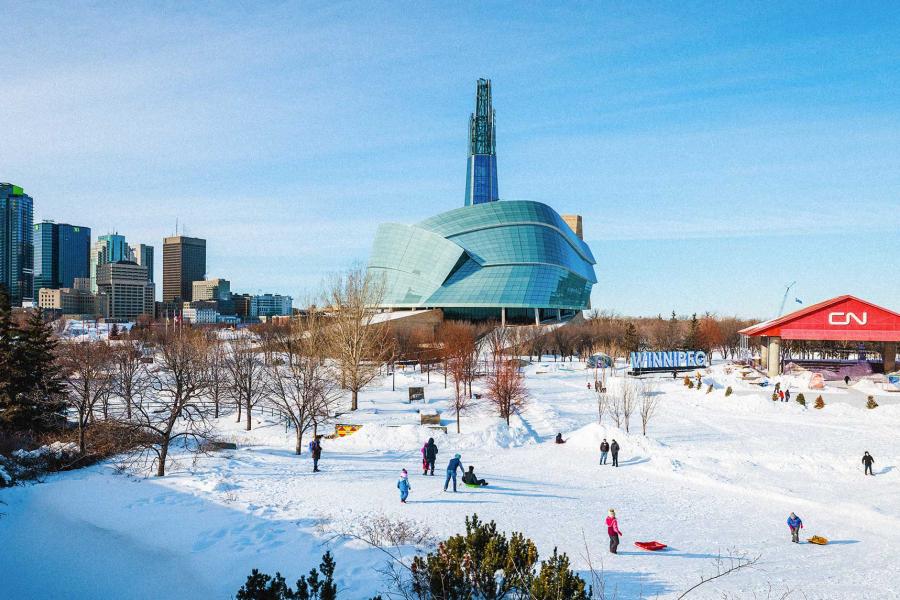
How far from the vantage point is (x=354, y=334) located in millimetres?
39781

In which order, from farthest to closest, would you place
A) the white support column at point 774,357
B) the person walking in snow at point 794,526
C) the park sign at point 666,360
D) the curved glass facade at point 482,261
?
the curved glass facade at point 482,261 → the park sign at point 666,360 → the white support column at point 774,357 → the person walking in snow at point 794,526

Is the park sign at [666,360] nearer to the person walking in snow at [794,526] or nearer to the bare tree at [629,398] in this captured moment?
the bare tree at [629,398]

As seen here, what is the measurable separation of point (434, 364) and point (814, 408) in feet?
114

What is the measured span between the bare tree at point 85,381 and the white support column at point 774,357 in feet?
156

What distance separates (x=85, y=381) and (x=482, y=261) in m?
65.7

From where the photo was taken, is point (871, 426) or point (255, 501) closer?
point (255, 501)

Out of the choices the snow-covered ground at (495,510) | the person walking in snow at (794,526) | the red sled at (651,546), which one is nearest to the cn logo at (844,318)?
the snow-covered ground at (495,510)

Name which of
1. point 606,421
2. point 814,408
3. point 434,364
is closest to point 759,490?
point 606,421

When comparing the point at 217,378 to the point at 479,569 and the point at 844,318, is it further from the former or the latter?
the point at 844,318

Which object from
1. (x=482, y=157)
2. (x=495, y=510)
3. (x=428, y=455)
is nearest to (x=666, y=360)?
(x=428, y=455)

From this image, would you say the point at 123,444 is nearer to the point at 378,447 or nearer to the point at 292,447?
the point at 292,447

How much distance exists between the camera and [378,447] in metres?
26.2

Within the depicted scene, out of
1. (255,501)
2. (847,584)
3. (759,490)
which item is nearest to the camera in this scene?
(847,584)

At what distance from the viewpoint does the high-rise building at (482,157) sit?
130750 mm
